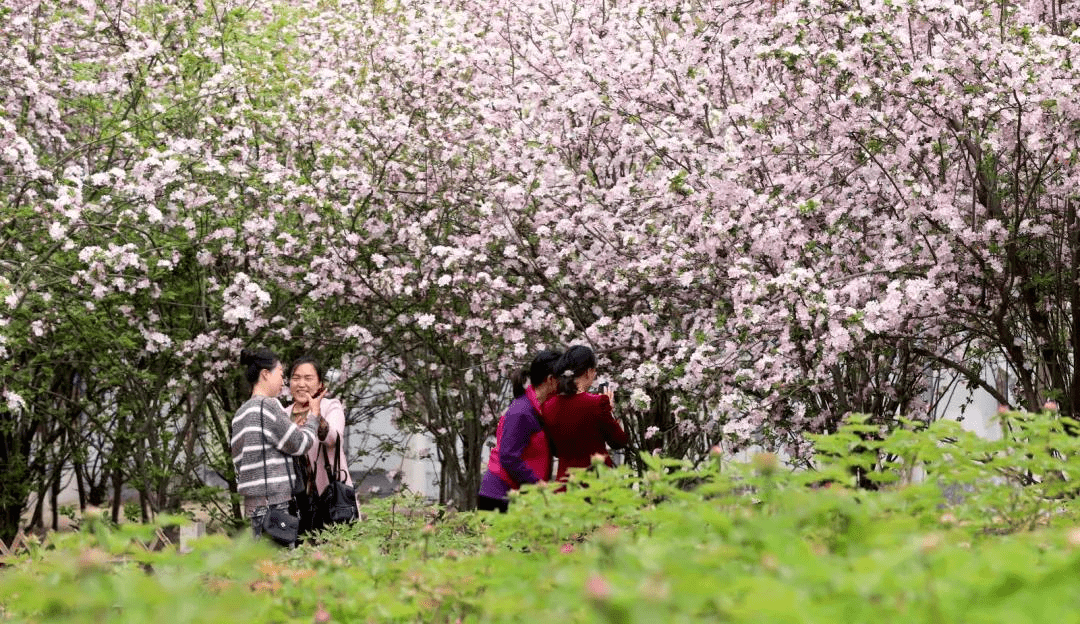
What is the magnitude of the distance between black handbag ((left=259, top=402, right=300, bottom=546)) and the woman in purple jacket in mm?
1017

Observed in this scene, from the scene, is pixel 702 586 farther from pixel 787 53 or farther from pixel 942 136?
pixel 942 136

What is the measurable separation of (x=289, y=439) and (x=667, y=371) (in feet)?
10.6

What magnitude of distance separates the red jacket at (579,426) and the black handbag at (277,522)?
4.82ft

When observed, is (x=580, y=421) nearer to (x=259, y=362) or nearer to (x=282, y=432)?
(x=282, y=432)

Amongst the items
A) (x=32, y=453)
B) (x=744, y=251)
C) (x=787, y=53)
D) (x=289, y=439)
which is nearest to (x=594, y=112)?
(x=744, y=251)

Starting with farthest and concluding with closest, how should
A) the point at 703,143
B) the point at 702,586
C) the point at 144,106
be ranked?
1. the point at 144,106
2. the point at 703,143
3. the point at 702,586

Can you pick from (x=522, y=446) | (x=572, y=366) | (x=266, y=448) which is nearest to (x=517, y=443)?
(x=522, y=446)

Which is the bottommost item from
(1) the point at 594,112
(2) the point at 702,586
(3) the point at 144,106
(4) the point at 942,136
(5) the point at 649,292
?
(2) the point at 702,586

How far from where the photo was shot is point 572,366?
7.15 metres

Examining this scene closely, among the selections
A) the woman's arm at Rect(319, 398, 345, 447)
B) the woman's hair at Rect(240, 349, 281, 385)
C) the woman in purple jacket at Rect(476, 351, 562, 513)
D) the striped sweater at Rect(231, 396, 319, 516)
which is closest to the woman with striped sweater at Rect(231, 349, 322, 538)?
the striped sweater at Rect(231, 396, 319, 516)

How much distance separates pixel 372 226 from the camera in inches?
442

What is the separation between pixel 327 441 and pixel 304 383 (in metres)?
0.33

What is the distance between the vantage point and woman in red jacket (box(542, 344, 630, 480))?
285 inches

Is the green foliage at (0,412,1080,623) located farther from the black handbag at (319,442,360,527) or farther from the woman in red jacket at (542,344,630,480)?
the woman in red jacket at (542,344,630,480)
